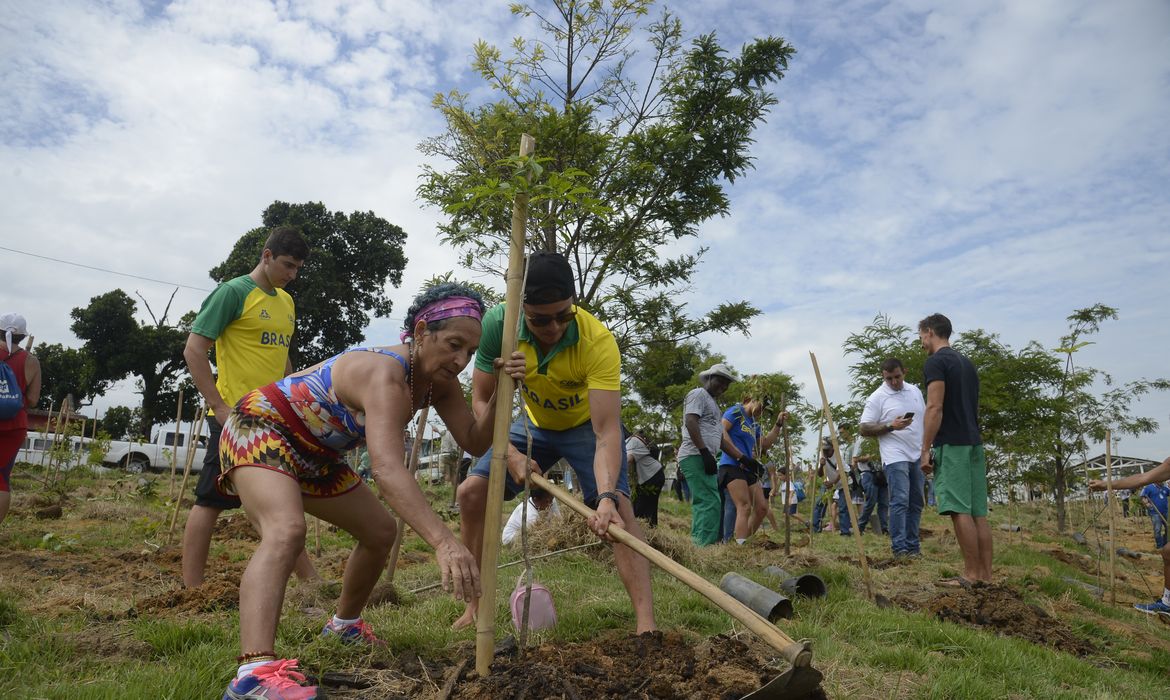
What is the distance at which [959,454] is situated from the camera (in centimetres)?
535

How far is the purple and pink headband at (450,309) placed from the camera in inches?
103

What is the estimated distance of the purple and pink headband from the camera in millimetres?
2611

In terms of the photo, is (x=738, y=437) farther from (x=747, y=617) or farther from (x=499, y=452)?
(x=747, y=617)

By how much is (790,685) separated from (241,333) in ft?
11.4

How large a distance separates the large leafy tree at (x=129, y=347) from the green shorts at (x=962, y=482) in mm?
29935

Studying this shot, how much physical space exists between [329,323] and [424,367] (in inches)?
1004

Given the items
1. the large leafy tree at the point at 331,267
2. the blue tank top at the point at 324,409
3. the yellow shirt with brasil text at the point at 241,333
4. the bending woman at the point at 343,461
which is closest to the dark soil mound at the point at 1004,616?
the bending woman at the point at 343,461

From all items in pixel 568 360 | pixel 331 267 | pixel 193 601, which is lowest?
pixel 193 601

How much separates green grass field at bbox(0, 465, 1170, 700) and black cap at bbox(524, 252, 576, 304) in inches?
57.1

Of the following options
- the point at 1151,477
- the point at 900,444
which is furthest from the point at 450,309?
the point at 900,444

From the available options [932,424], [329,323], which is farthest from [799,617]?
[329,323]

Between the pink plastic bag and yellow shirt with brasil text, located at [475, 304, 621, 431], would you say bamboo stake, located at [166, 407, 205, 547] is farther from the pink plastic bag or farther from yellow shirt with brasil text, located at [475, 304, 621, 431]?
the pink plastic bag

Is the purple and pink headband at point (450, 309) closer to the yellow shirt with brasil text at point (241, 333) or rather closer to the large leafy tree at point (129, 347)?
the yellow shirt with brasil text at point (241, 333)

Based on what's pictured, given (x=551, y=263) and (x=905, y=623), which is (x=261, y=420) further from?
(x=905, y=623)
